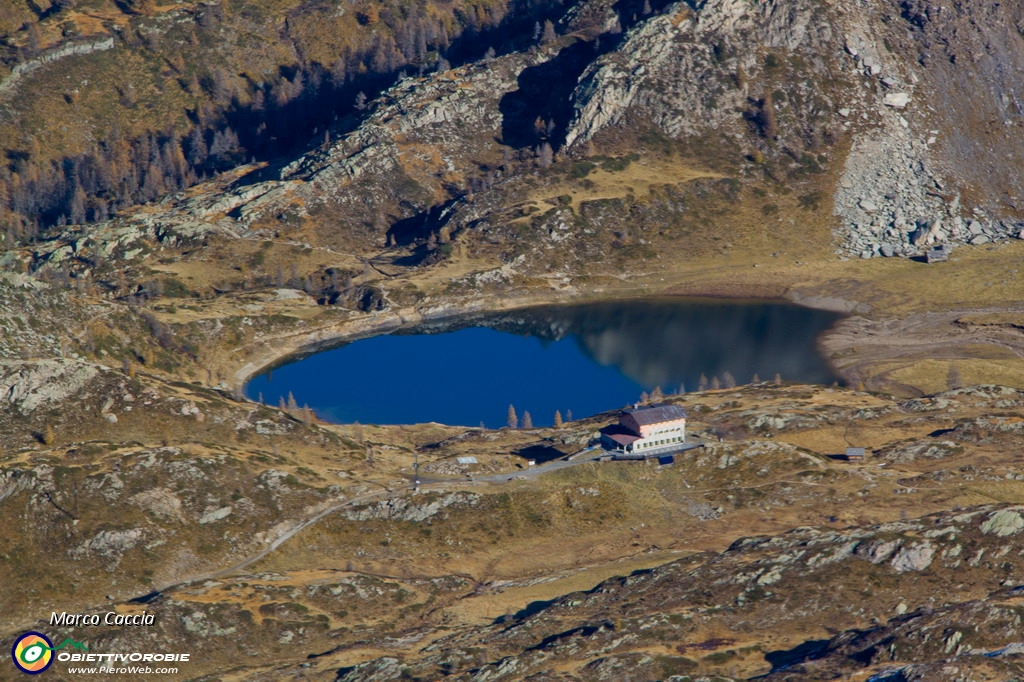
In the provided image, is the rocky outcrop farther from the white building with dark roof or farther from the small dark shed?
the small dark shed

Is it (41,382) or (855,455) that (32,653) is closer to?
(41,382)

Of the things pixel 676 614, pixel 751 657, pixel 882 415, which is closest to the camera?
pixel 751 657

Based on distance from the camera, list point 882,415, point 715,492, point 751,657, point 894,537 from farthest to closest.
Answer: point 882,415, point 715,492, point 894,537, point 751,657

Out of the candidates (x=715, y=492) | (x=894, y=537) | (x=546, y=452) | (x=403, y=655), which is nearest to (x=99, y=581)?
(x=403, y=655)

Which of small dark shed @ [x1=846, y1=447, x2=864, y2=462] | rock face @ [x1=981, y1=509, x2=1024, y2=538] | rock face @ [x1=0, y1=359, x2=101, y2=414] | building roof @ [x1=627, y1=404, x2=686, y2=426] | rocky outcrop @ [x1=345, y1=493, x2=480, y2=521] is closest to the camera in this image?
rock face @ [x1=981, y1=509, x2=1024, y2=538]

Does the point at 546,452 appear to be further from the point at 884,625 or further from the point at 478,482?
the point at 884,625

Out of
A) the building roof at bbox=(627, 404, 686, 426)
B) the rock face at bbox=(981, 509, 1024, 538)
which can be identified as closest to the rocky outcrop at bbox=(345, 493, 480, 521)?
the building roof at bbox=(627, 404, 686, 426)

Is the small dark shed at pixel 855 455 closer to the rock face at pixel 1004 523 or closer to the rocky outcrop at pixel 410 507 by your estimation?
the rock face at pixel 1004 523

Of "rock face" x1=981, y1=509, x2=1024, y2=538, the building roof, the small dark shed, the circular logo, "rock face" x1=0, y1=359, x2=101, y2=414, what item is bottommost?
the small dark shed
